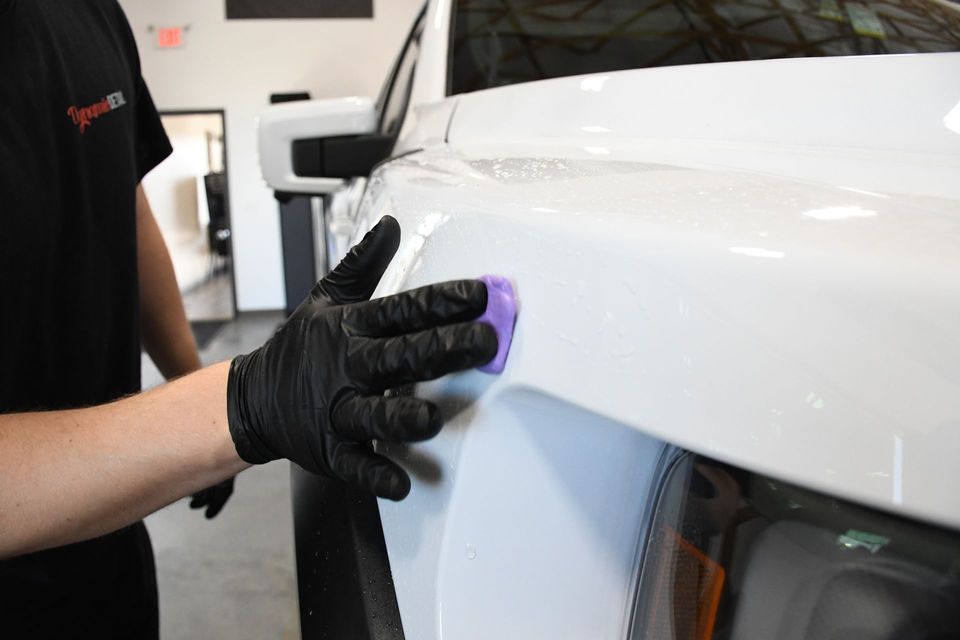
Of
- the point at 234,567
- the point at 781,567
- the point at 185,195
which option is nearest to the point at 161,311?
the point at 234,567

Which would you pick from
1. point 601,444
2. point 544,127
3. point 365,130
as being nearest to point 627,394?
point 601,444

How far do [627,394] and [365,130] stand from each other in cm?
122

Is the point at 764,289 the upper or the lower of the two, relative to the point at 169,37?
upper

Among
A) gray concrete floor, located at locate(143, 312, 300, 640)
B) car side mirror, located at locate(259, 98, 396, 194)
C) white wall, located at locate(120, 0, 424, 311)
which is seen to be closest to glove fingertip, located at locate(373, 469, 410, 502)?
car side mirror, located at locate(259, 98, 396, 194)

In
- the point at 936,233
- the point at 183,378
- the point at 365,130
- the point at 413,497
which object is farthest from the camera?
the point at 365,130

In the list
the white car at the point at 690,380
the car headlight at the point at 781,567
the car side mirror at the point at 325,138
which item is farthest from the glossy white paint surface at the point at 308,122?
the car headlight at the point at 781,567

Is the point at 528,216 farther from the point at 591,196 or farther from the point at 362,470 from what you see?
the point at 362,470

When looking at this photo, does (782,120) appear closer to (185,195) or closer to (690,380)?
(690,380)

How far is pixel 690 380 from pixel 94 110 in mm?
1216

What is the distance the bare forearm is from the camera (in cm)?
80

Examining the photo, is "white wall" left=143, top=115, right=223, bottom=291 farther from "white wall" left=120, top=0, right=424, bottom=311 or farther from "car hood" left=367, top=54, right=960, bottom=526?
"car hood" left=367, top=54, right=960, bottom=526

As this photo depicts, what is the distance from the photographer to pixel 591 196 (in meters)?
0.52

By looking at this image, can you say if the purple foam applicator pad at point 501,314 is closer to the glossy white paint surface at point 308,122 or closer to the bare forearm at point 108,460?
the bare forearm at point 108,460

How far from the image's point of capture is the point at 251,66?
23.4 ft
